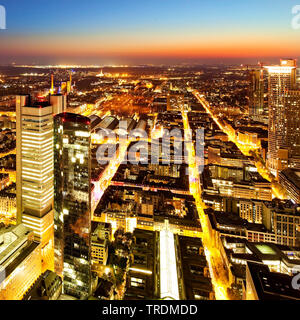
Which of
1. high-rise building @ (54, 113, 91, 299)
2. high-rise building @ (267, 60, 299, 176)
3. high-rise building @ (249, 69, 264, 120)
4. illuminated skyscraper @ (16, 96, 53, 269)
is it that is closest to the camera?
high-rise building @ (54, 113, 91, 299)

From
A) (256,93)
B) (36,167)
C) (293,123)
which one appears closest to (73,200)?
(36,167)

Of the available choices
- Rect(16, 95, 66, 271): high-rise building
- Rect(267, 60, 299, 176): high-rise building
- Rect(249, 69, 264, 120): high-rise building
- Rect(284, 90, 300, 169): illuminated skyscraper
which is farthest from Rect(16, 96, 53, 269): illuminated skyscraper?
Rect(249, 69, 264, 120): high-rise building

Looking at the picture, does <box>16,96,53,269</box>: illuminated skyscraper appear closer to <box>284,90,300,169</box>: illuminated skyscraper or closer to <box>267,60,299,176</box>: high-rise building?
<box>267,60,299,176</box>: high-rise building

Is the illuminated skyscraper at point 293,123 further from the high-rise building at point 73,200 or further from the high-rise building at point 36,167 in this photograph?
the high-rise building at point 73,200

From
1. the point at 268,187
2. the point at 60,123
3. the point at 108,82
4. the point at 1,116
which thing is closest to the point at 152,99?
the point at 108,82

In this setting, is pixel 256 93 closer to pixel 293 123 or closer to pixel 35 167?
pixel 293 123

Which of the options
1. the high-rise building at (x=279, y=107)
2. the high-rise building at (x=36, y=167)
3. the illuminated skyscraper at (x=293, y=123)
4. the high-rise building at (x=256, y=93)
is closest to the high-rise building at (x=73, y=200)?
the high-rise building at (x=36, y=167)
